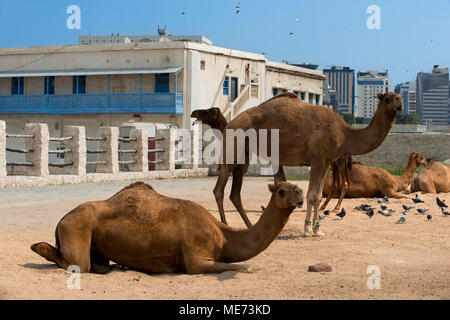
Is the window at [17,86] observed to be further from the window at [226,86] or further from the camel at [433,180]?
the camel at [433,180]

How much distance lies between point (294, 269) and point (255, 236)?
31.1 inches

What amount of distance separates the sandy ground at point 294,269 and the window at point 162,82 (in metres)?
31.0

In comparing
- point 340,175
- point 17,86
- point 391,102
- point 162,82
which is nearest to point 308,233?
point 391,102

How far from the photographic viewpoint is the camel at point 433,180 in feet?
59.8

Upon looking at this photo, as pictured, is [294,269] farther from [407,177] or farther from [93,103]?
[93,103]

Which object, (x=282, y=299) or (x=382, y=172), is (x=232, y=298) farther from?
(x=382, y=172)

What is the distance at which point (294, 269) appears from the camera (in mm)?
7387

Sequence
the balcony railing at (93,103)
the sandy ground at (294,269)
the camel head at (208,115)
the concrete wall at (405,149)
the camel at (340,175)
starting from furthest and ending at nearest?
the balcony railing at (93,103)
the concrete wall at (405,149)
the camel at (340,175)
the camel head at (208,115)
the sandy ground at (294,269)

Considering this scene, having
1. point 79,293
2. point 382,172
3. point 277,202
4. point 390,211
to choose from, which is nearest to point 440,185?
point 382,172

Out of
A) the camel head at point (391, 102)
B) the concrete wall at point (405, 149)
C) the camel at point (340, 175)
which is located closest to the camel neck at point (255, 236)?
the camel head at point (391, 102)

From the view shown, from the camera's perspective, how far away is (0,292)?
229 inches

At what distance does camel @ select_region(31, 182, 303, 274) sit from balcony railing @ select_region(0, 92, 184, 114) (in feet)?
117

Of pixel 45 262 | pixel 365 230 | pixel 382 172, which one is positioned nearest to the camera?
pixel 45 262

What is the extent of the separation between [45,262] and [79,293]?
5.98 ft
